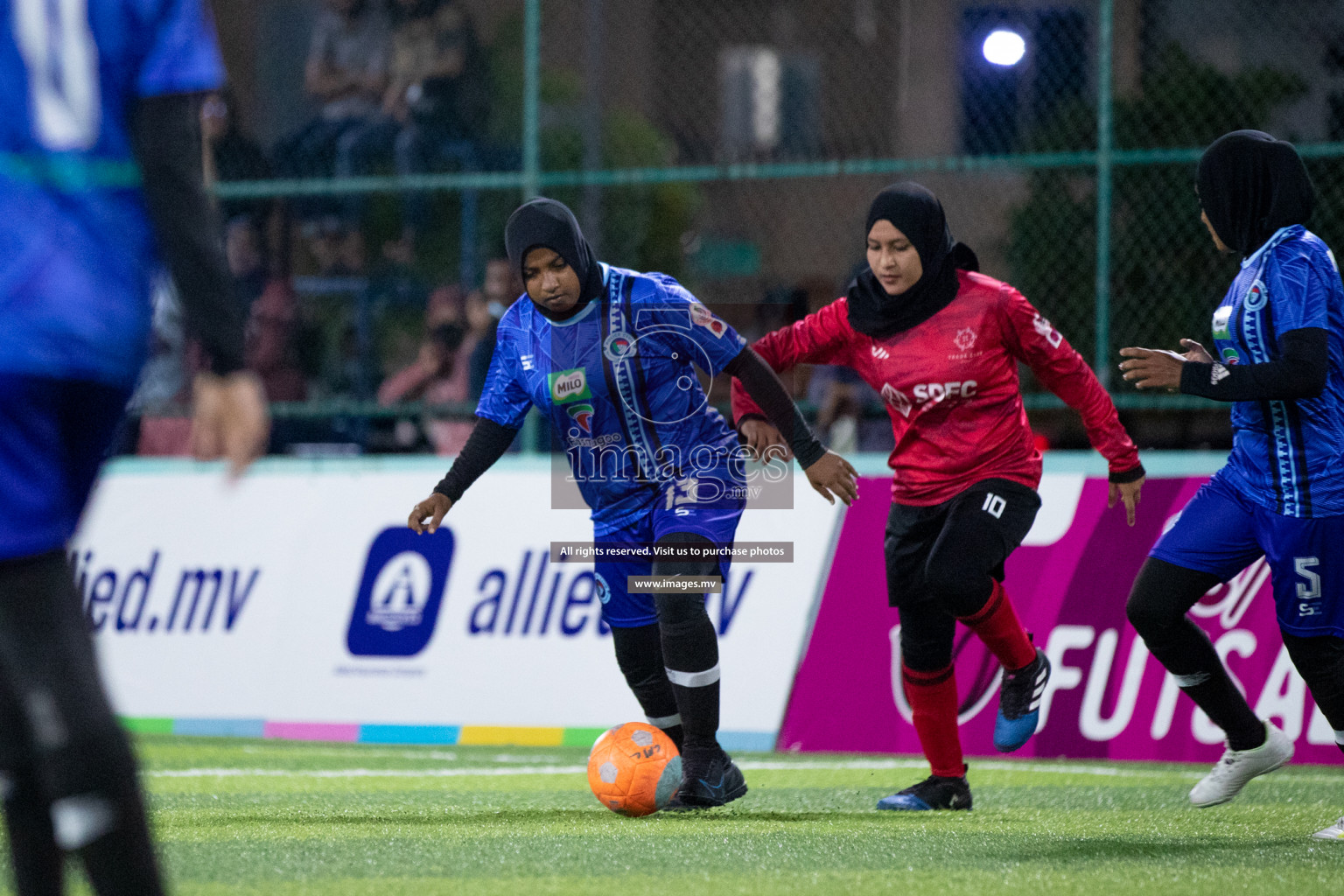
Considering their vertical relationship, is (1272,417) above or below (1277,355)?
below

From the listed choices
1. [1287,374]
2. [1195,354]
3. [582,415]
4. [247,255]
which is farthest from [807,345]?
[247,255]

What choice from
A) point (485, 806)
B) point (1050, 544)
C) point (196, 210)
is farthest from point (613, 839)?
point (1050, 544)

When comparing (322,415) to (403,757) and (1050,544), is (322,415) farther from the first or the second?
(1050,544)

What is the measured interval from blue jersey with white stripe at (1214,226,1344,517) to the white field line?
221 cm

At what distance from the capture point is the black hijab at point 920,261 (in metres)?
5.71

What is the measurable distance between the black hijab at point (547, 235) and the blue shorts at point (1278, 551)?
2160mm

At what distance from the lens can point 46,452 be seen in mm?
2564

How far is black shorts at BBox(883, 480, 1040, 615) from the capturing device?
553cm

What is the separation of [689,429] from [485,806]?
1.50 meters

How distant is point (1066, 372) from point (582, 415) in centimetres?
171

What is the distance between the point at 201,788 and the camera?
639cm

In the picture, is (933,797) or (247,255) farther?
(247,255)

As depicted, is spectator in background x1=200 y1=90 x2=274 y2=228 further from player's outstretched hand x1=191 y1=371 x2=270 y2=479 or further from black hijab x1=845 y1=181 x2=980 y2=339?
player's outstretched hand x1=191 y1=371 x2=270 y2=479

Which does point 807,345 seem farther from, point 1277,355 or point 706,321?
point 1277,355
